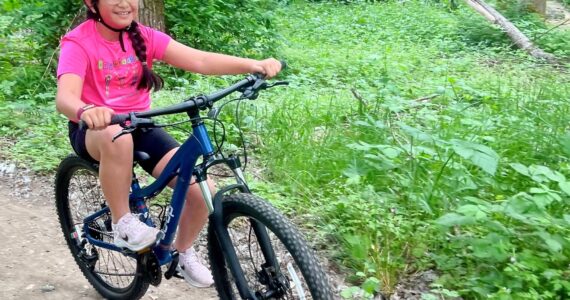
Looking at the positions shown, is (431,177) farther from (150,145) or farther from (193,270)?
(150,145)

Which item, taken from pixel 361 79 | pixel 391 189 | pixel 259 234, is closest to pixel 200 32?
pixel 361 79

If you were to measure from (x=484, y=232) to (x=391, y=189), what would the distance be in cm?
77

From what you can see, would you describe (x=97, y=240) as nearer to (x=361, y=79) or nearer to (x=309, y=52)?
(x=361, y=79)

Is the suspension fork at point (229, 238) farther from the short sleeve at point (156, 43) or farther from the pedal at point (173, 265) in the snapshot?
the short sleeve at point (156, 43)

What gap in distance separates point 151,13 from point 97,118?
232 inches

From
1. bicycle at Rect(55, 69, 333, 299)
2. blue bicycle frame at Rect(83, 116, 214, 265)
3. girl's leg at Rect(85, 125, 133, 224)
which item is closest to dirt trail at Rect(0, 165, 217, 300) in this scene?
bicycle at Rect(55, 69, 333, 299)

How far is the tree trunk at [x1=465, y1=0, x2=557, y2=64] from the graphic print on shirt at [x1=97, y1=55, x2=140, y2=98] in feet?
27.9

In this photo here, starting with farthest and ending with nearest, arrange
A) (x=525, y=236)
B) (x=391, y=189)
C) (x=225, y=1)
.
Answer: (x=225, y=1), (x=391, y=189), (x=525, y=236)

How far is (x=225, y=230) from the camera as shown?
2648 millimetres

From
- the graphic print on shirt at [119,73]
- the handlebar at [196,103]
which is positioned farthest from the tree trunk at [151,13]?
the handlebar at [196,103]

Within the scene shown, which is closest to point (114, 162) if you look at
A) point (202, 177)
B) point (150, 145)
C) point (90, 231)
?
point (150, 145)

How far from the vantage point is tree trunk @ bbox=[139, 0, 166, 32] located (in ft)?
25.6

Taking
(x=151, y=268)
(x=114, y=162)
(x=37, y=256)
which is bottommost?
(x=37, y=256)

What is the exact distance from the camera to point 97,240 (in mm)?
3418
